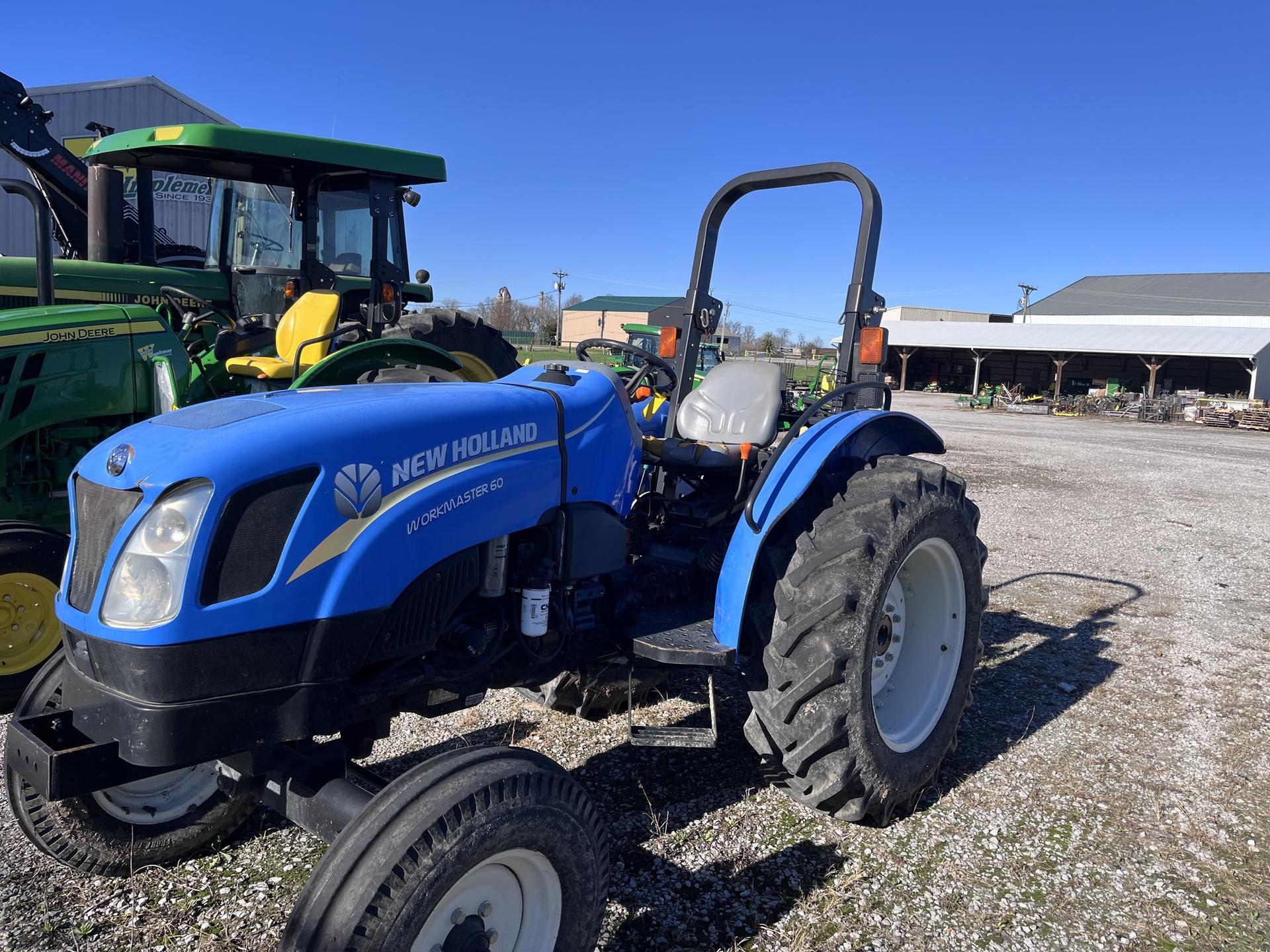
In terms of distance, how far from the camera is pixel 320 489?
186cm

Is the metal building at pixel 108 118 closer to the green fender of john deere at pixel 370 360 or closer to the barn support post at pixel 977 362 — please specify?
the green fender of john deere at pixel 370 360

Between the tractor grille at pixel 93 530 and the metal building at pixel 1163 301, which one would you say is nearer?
the tractor grille at pixel 93 530

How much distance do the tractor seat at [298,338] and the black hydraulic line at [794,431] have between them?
3.02 meters

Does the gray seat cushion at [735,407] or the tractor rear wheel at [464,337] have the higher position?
the tractor rear wheel at [464,337]

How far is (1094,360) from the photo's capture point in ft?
115

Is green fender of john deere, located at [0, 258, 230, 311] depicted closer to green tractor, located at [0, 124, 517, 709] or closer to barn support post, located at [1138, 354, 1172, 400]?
green tractor, located at [0, 124, 517, 709]

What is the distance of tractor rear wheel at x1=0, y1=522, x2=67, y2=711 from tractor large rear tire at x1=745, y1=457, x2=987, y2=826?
9.19 ft

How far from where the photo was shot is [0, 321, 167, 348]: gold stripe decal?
4129mm

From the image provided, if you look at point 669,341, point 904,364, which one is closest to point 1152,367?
point 904,364

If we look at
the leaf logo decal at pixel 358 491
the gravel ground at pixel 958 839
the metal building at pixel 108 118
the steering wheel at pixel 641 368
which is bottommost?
the gravel ground at pixel 958 839

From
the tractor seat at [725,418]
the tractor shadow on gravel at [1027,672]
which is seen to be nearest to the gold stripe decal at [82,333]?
the tractor seat at [725,418]

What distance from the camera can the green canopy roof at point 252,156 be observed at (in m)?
4.96

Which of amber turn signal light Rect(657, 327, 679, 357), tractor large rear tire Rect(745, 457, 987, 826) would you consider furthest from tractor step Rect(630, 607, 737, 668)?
amber turn signal light Rect(657, 327, 679, 357)

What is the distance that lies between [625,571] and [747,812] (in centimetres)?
87
